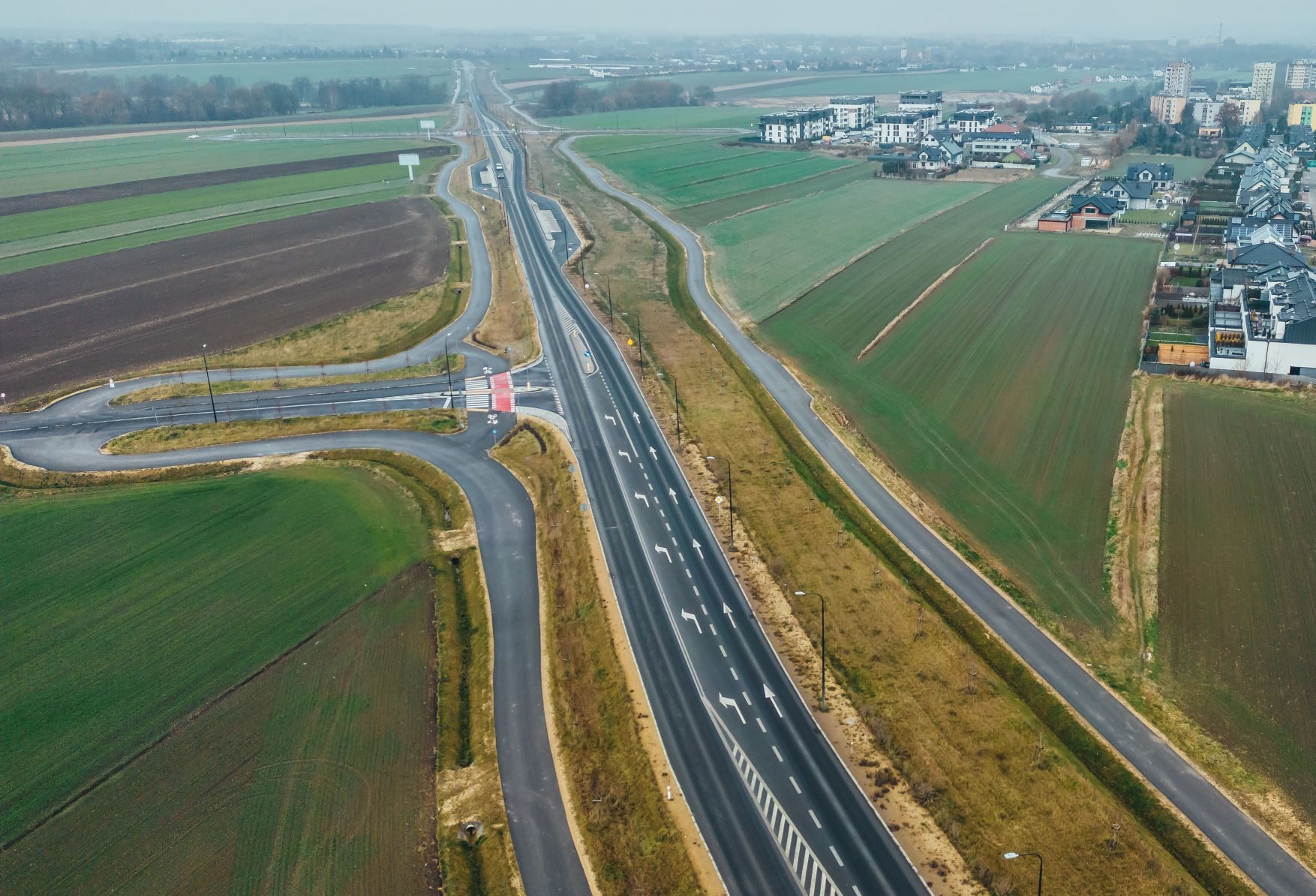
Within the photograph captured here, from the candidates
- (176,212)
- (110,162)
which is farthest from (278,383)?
(110,162)

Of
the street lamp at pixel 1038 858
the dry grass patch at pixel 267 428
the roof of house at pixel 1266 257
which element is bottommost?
the street lamp at pixel 1038 858

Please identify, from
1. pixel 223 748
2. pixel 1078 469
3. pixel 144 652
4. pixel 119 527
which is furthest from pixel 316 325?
pixel 1078 469

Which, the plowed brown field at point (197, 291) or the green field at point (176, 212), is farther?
the green field at point (176, 212)

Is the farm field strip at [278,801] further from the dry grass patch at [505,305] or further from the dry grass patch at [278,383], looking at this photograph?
the dry grass patch at [505,305]

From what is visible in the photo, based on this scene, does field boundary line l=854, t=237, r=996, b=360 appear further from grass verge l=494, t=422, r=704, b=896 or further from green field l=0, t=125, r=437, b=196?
green field l=0, t=125, r=437, b=196

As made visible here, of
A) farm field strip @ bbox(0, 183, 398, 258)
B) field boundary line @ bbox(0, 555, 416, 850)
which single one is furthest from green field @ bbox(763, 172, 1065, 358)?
farm field strip @ bbox(0, 183, 398, 258)

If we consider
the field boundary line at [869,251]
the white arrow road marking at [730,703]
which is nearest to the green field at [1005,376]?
the field boundary line at [869,251]
